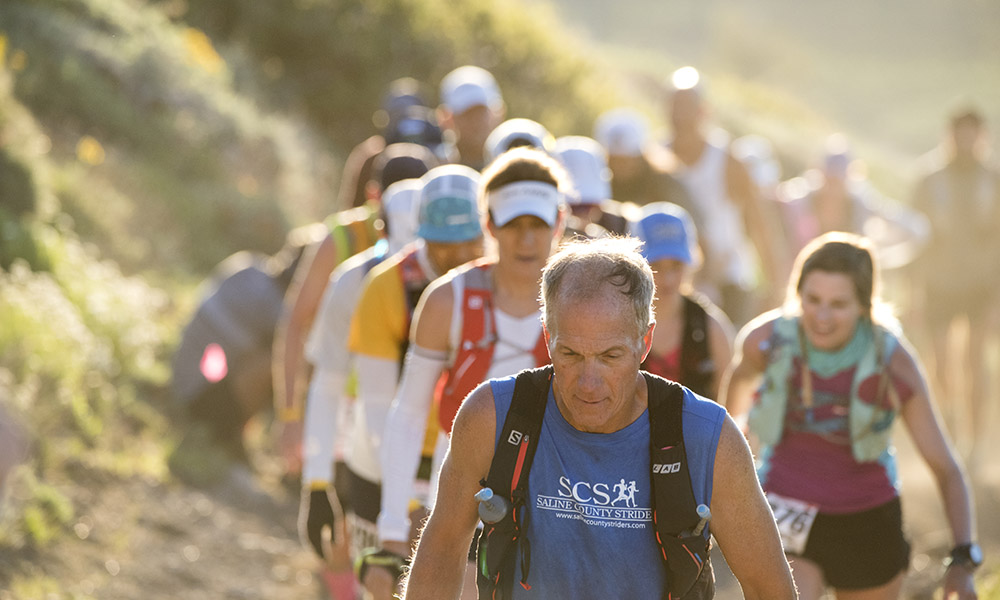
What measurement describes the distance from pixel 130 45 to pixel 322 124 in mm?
4872

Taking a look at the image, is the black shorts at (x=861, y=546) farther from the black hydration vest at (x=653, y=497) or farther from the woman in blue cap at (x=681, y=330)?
the black hydration vest at (x=653, y=497)

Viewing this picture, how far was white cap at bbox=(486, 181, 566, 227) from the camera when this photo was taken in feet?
15.3

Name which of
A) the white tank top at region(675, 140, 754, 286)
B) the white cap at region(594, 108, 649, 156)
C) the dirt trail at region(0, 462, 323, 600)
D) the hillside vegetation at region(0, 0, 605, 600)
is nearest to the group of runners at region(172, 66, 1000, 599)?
the white cap at region(594, 108, 649, 156)

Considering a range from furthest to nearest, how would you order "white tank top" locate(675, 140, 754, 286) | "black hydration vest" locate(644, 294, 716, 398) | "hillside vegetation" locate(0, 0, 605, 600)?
"white tank top" locate(675, 140, 754, 286), "hillside vegetation" locate(0, 0, 605, 600), "black hydration vest" locate(644, 294, 716, 398)

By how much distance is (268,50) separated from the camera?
846 inches

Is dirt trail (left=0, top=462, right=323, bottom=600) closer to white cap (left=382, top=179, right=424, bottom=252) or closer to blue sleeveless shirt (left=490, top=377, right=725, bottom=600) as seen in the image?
white cap (left=382, top=179, right=424, bottom=252)

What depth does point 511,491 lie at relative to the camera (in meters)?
3.19

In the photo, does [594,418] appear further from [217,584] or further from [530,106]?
[530,106]

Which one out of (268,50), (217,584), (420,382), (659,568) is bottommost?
(659,568)

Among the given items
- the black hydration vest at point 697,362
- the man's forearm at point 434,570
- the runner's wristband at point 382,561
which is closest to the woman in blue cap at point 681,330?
the black hydration vest at point 697,362

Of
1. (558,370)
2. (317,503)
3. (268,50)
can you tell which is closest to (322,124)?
(268,50)

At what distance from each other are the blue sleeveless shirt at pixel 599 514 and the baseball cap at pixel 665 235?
2.64 meters

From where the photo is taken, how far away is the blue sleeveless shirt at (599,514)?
124 inches

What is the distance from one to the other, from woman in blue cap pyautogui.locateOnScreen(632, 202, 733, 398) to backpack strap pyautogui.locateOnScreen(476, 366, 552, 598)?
83.0 inches
